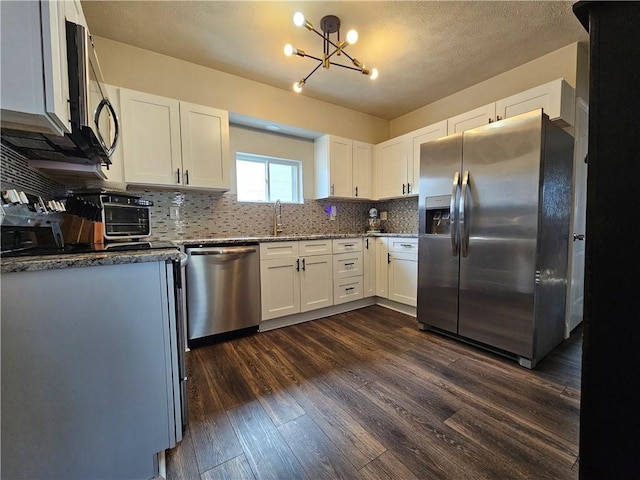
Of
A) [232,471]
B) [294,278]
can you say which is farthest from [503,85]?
[232,471]

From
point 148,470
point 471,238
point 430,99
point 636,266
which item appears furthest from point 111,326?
point 430,99

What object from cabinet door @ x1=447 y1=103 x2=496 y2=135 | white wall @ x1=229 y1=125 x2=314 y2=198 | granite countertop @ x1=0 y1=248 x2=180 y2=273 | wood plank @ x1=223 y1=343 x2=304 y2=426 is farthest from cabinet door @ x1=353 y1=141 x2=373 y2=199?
granite countertop @ x1=0 y1=248 x2=180 y2=273

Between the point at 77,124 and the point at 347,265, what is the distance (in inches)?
101

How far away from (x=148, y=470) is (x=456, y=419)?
1458mm

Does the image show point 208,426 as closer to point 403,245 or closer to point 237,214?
point 237,214

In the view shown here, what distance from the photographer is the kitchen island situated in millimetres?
833

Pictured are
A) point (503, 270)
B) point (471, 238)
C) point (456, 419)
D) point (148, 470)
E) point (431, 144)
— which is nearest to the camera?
point (148, 470)

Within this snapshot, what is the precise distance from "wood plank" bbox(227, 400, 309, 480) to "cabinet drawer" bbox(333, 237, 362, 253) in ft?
6.00

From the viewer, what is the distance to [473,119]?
2574 mm

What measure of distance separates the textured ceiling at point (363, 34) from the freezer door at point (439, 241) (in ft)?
2.76

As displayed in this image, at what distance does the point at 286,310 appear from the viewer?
2736 millimetres

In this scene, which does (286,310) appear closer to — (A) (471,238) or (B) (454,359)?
(B) (454,359)

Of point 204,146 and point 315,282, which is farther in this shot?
point 315,282

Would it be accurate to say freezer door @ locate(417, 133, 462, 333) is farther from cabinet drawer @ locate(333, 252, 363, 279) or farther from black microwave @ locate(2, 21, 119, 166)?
black microwave @ locate(2, 21, 119, 166)
